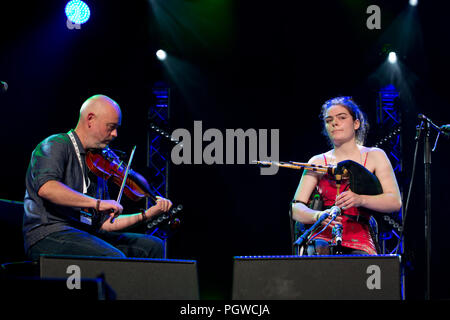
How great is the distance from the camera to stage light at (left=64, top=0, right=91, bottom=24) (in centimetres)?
504

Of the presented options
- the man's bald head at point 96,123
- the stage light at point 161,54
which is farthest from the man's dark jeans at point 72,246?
the stage light at point 161,54

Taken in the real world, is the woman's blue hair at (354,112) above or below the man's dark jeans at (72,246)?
above

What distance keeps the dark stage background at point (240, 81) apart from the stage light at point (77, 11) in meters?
0.39

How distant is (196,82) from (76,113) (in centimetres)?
166

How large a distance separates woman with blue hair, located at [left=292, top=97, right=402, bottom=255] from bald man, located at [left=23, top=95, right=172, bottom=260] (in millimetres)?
1043

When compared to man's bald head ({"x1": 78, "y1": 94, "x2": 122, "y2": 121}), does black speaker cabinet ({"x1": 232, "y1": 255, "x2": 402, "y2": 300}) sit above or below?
below

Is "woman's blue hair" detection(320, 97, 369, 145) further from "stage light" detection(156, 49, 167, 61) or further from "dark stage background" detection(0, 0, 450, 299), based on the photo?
"stage light" detection(156, 49, 167, 61)

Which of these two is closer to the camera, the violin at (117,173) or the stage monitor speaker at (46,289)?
the stage monitor speaker at (46,289)

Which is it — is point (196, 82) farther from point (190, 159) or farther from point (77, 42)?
point (77, 42)

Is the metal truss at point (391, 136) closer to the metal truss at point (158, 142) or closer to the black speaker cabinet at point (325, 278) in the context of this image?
the metal truss at point (158, 142)

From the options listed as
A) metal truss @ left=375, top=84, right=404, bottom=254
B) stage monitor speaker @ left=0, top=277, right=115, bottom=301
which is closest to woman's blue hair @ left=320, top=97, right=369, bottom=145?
metal truss @ left=375, top=84, right=404, bottom=254

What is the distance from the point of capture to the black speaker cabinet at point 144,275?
2.13 meters

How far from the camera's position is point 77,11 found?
509cm
